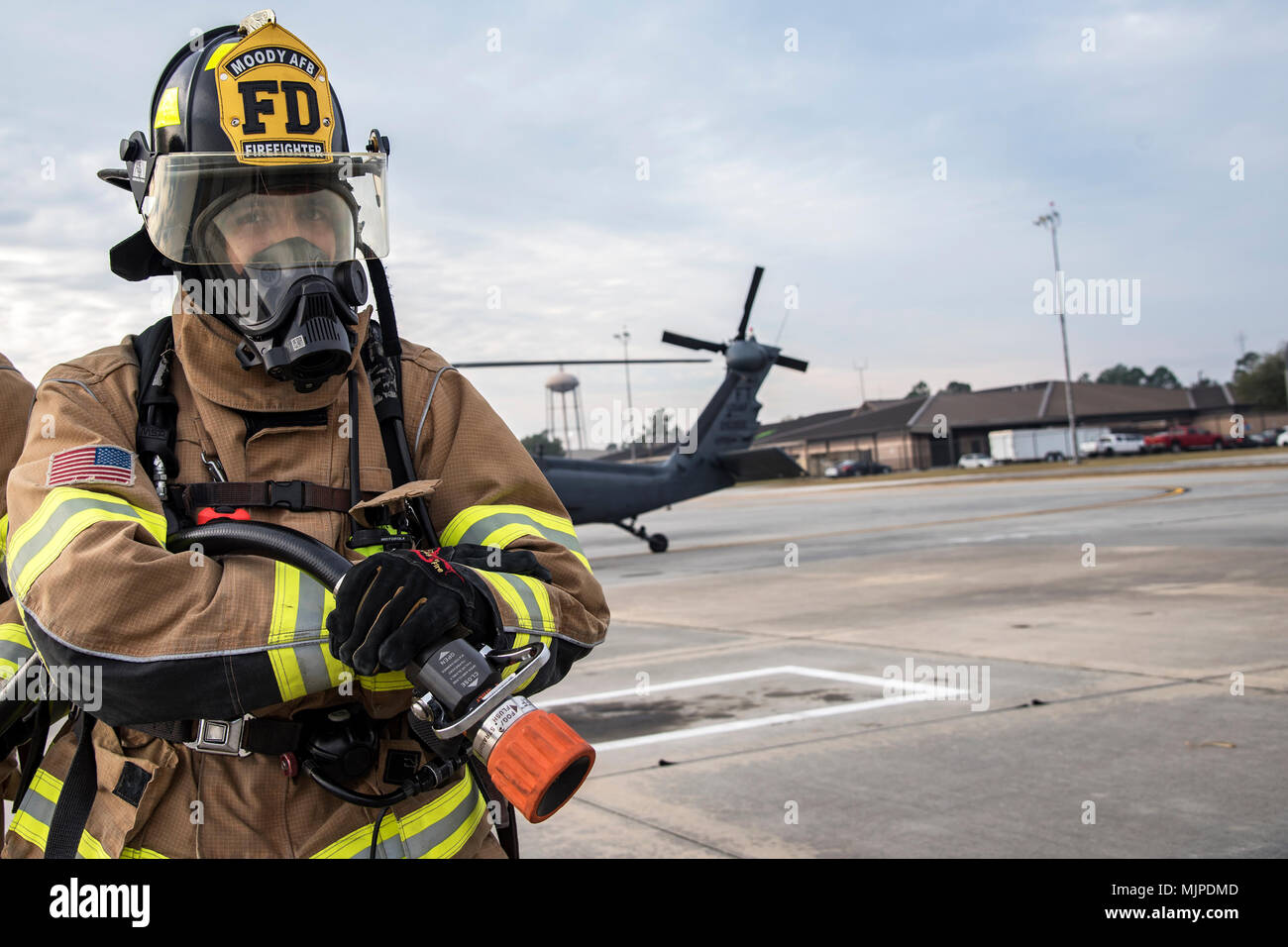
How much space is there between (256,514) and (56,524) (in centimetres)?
29

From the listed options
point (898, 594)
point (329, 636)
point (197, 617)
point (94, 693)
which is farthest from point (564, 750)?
point (898, 594)

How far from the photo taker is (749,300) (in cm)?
2047

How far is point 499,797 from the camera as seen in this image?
6.23 ft

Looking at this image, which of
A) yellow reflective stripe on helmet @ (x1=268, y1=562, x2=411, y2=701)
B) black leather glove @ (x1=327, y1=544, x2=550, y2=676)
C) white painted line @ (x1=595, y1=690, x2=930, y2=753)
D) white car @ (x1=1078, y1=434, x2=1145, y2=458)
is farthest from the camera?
white car @ (x1=1078, y1=434, x2=1145, y2=458)

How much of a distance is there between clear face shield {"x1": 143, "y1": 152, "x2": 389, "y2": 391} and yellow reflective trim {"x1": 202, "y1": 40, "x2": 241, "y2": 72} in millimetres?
149

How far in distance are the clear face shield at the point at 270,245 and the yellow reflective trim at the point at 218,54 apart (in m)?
0.15

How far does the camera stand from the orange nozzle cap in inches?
47.6

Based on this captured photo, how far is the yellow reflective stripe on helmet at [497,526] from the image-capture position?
68.7 inches

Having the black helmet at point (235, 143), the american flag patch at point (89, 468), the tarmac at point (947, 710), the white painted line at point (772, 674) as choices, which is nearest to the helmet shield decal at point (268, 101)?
the black helmet at point (235, 143)

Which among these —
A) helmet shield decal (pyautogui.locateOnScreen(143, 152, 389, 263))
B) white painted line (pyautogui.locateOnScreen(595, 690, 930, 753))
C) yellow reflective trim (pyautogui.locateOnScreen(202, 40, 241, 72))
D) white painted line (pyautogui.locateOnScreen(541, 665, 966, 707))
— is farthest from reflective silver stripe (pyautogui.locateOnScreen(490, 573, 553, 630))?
white painted line (pyautogui.locateOnScreen(541, 665, 966, 707))

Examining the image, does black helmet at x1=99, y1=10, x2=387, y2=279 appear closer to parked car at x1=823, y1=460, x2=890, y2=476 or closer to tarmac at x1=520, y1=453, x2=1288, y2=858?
tarmac at x1=520, y1=453, x2=1288, y2=858

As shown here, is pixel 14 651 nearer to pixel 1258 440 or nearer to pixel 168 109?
Answer: pixel 168 109
